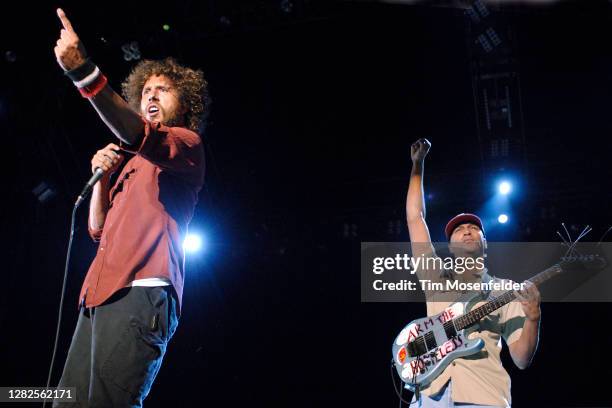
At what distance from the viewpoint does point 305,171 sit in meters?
6.98

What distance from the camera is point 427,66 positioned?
6.32 metres

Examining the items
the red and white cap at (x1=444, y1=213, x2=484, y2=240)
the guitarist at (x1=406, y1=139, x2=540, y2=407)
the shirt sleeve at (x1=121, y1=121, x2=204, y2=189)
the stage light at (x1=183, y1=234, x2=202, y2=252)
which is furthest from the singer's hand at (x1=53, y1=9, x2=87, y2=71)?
the stage light at (x1=183, y1=234, x2=202, y2=252)

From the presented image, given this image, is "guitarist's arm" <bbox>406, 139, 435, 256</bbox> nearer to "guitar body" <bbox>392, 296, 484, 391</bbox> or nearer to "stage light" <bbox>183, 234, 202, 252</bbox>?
"guitar body" <bbox>392, 296, 484, 391</bbox>

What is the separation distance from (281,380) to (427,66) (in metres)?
3.90

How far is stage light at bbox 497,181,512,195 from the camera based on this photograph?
248 inches

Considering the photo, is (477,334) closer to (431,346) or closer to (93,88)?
(431,346)

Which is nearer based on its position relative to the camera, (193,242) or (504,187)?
(504,187)

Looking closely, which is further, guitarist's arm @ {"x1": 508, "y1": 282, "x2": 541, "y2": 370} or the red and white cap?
the red and white cap

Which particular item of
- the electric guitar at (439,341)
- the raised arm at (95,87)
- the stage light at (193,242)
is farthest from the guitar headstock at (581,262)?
the stage light at (193,242)

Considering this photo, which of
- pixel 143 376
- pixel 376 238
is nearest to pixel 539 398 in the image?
pixel 376 238

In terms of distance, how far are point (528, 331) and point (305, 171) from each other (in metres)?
4.16

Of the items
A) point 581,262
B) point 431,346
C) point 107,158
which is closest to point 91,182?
point 107,158

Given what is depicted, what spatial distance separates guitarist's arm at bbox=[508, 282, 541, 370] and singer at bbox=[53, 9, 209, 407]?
1.92 metres

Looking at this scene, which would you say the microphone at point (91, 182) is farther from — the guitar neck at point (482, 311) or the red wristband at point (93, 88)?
the guitar neck at point (482, 311)
